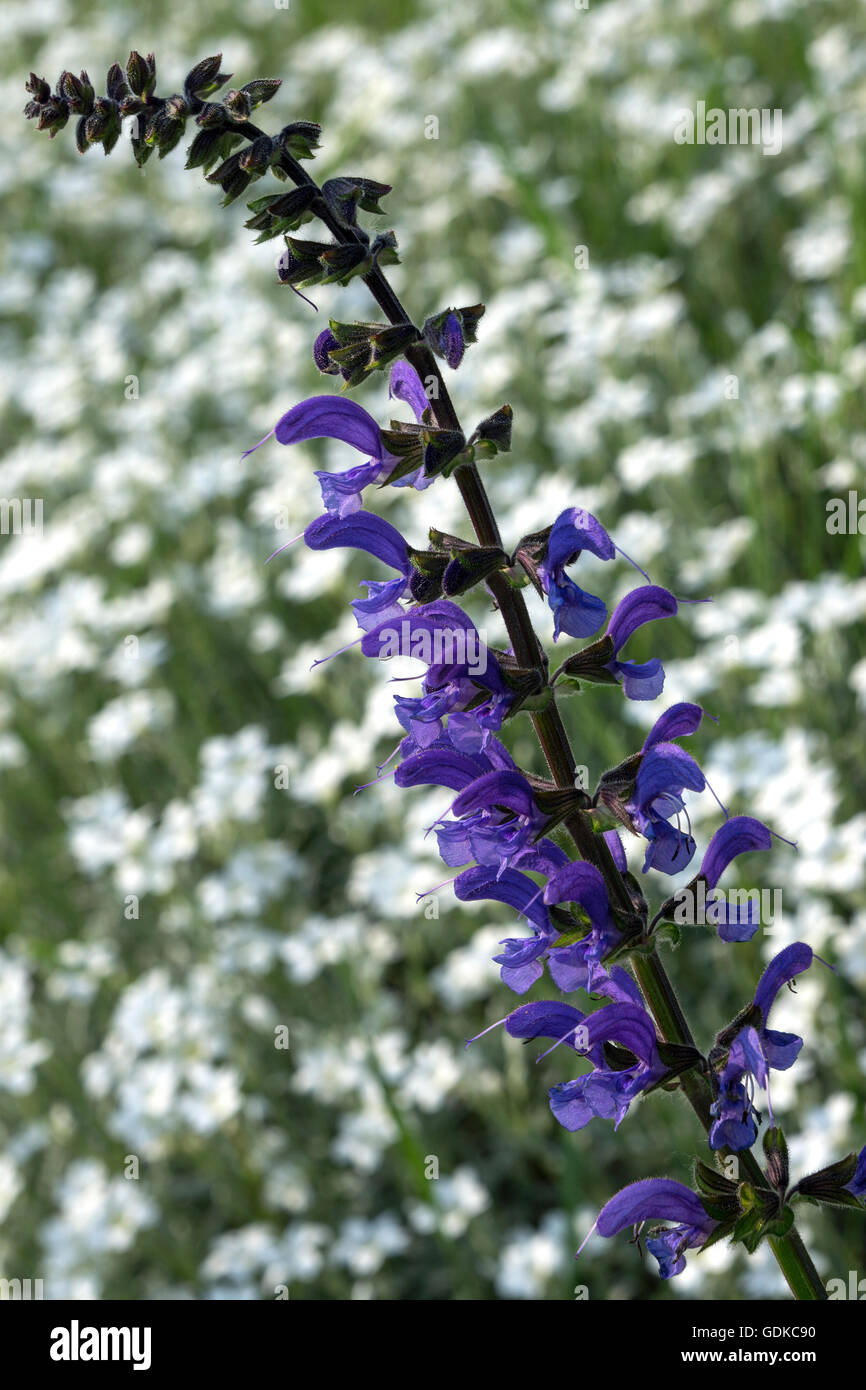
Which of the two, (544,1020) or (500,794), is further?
(544,1020)

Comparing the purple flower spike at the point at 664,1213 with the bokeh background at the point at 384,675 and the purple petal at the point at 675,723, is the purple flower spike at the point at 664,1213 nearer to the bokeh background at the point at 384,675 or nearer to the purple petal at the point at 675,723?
the bokeh background at the point at 384,675

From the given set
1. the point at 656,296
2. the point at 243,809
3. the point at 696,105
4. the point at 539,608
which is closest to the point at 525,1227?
the point at 243,809

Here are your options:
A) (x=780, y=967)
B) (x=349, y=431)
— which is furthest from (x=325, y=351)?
(x=780, y=967)

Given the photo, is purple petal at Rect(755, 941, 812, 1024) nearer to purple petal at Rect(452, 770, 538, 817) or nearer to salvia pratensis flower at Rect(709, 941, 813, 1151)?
salvia pratensis flower at Rect(709, 941, 813, 1151)

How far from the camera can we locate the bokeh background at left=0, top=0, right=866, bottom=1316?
3152 millimetres

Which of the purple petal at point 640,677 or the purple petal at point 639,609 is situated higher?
the purple petal at point 639,609

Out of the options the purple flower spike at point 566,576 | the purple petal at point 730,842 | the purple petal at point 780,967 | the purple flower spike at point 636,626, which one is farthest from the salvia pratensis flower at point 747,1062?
the purple flower spike at point 566,576

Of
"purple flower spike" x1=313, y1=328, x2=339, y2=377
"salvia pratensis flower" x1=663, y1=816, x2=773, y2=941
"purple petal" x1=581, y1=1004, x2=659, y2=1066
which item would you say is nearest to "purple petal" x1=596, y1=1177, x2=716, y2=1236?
"purple petal" x1=581, y1=1004, x2=659, y2=1066

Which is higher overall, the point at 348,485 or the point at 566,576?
the point at 348,485

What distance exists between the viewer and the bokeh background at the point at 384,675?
315 cm

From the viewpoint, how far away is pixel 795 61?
231 inches

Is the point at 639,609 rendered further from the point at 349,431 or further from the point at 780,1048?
the point at 780,1048

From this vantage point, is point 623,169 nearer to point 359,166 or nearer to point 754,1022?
point 359,166

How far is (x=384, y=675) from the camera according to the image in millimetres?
4094
